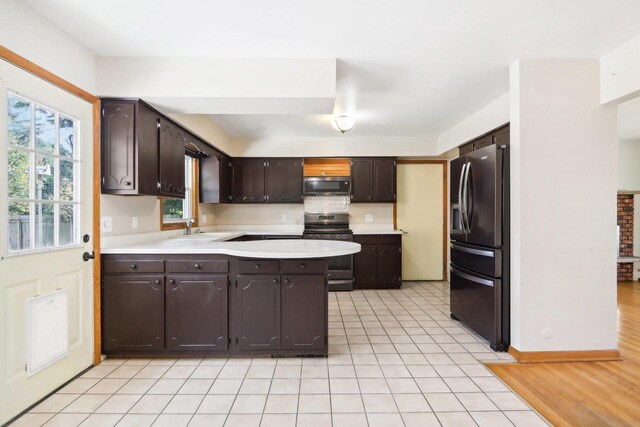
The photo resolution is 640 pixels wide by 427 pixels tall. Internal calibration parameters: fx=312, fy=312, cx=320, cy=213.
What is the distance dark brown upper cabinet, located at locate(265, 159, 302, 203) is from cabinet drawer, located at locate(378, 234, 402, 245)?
1.50 meters

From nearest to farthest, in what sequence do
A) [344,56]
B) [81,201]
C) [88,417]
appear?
1. [88,417]
2. [81,201]
3. [344,56]

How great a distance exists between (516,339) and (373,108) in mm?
2795

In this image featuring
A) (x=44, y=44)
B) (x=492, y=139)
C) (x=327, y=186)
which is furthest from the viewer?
(x=327, y=186)

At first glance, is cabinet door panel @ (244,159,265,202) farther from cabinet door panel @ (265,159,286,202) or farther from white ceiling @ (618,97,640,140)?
white ceiling @ (618,97,640,140)

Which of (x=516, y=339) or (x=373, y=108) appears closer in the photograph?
(x=516, y=339)

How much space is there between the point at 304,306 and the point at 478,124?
10.0ft

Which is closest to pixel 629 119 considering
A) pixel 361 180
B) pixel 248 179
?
pixel 361 180

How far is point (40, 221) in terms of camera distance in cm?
205

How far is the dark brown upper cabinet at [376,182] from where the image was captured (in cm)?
529

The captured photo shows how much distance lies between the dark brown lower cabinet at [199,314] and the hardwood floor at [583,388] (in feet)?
7.24

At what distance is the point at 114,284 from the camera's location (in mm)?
2535

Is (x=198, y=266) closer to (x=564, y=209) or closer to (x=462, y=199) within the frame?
(x=462, y=199)

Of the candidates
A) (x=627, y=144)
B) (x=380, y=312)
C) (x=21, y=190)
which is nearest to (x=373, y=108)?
(x=380, y=312)

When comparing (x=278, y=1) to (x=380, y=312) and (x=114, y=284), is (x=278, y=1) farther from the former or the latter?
(x=380, y=312)
